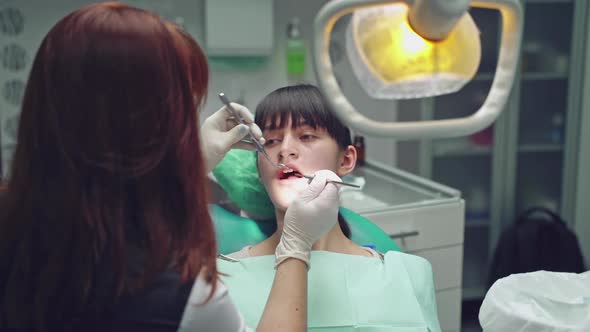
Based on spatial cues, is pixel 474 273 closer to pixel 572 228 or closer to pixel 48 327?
pixel 572 228

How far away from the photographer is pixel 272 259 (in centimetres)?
163

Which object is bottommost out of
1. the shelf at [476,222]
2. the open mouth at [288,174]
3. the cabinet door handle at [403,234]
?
the shelf at [476,222]

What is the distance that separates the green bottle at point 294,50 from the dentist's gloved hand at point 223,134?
56.0 inches

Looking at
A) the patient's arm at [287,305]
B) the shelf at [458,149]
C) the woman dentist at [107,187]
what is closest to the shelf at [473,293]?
the shelf at [458,149]

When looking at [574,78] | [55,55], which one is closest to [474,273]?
[574,78]

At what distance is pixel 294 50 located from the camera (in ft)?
9.62

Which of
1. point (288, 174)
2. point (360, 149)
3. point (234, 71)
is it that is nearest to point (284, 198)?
point (288, 174)

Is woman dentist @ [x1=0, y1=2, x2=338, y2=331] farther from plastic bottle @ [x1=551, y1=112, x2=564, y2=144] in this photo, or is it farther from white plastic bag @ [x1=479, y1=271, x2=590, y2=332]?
plastic bottle @ [x1=551, y1=112, x2=564, y2=144]

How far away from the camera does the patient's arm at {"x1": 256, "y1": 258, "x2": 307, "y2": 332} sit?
1152 millimetres

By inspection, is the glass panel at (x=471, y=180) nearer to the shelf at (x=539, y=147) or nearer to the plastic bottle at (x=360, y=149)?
the shelf at (x=539, y=147)

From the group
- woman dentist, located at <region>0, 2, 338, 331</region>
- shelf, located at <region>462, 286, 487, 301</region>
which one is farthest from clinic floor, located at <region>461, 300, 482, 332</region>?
woman dentist, located at <region>0, 2, 338, 331</region>

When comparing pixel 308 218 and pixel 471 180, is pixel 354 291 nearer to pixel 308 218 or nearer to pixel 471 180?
pixel 308 218

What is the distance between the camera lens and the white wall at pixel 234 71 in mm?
2809

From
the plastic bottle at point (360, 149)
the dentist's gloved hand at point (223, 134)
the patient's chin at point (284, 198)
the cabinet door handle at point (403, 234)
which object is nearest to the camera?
the dentist's gloved hand at point (223, 134)
